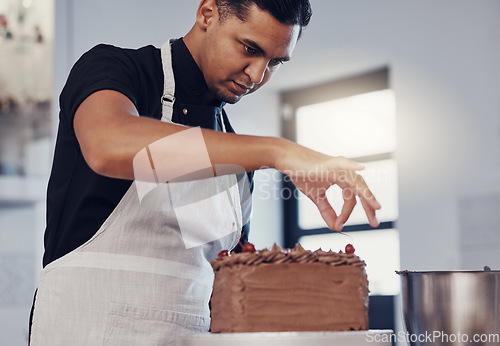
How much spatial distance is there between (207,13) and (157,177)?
48 centimetres

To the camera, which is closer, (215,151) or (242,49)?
(215,151)

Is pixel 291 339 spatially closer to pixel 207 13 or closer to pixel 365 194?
pixel 365 194

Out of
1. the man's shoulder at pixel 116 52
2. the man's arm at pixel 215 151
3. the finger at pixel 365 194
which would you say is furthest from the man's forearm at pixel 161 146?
the man's shoulder at pixel 116 52

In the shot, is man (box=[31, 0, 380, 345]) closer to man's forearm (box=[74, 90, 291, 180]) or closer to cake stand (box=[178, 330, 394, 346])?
man's forearm (box=[74, 90, 291, 180])

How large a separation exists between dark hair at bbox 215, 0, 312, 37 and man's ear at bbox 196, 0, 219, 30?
0.05ft

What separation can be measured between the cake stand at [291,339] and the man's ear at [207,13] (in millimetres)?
634

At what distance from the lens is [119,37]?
3.29m

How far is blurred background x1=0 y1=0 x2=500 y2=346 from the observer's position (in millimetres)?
2830

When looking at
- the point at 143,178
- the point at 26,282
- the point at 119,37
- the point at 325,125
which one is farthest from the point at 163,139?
the point at 325,125

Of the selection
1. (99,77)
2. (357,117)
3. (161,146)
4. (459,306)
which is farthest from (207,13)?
(357,117)

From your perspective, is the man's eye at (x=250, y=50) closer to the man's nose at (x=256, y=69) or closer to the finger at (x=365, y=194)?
the man's nose at (x=256, y=69)

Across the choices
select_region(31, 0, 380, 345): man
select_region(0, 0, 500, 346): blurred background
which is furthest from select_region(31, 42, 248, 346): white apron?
select_region(0, 0, 500, 346): blurred background

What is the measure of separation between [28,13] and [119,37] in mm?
501

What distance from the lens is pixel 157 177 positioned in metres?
0.90
